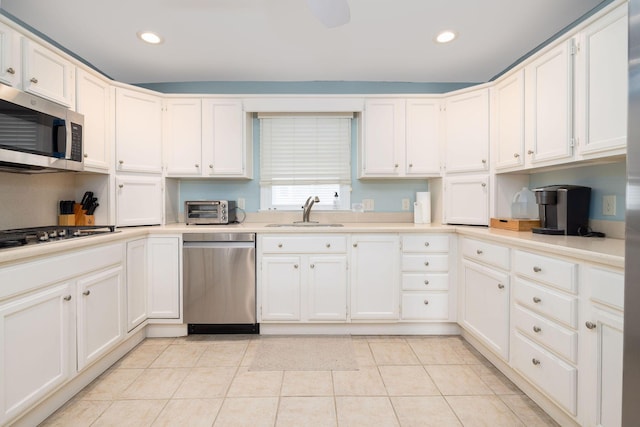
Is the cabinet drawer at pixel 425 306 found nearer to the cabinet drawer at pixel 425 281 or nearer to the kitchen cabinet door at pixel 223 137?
the cabinet drawer at pixel 425 281

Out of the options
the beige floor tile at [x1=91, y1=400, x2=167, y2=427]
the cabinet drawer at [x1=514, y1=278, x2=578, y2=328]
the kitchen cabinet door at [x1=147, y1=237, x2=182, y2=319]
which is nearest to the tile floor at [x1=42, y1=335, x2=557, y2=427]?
the beige floor tile at [x1=91, y1=400, x2=167, y2=427]

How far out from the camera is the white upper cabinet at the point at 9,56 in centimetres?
175

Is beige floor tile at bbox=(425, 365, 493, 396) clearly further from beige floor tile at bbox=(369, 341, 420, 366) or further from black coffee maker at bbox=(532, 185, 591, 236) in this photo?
black coffee maker at bbox=(532, 185, 591, 236)

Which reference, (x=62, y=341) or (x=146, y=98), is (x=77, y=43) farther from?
(x=62, y=341)

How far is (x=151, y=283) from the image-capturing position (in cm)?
269

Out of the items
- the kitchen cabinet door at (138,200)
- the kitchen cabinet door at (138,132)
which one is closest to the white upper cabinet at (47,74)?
the kitchen cabinet door at (138,132)

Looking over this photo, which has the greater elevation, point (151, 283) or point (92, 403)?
point (151, 283)

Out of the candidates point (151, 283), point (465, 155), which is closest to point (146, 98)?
point (151, 283)

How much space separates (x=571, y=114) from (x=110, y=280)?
122 inches

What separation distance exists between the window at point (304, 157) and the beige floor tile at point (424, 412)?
1942 millimetres

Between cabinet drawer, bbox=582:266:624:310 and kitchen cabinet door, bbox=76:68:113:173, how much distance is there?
3056 mm

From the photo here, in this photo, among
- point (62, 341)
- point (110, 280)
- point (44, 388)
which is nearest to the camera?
point (44, 388)

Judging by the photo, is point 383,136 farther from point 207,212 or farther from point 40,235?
point 40,235

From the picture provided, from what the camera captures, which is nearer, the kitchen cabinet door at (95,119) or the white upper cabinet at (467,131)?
the kitchen cabinet door at (95,119)
